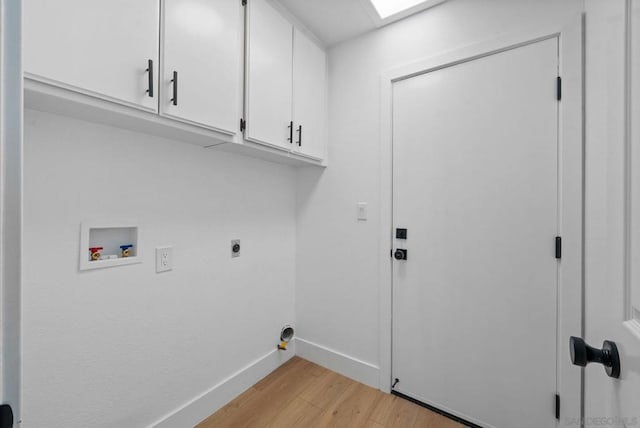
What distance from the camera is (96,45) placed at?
873 mm

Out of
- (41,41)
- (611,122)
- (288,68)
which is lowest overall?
(611,122)

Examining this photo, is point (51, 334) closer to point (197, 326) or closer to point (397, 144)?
point (197, 326)

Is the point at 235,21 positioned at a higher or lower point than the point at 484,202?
higher

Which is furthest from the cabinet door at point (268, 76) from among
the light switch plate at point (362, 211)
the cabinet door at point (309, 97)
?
the light switch plate at point (362, 211)

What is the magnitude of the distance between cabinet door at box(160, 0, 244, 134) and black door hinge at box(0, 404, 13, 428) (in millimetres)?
991

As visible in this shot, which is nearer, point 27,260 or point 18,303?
point 18,303

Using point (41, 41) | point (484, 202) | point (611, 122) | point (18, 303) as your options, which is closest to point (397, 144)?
point (484, 202)

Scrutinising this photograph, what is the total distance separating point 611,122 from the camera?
0.51m

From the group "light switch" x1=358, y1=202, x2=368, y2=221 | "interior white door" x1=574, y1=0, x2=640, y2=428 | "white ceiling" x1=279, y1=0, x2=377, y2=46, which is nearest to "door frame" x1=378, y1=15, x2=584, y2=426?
"interior white door" x1=574, y1=0, x2=640, y2=428

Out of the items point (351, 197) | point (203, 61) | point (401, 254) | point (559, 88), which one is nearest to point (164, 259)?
point (203, 61)

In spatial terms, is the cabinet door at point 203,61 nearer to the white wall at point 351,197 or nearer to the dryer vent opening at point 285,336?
the white wall at point 351,197

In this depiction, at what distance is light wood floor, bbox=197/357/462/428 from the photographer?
1464mm

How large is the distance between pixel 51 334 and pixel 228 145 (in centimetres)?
107

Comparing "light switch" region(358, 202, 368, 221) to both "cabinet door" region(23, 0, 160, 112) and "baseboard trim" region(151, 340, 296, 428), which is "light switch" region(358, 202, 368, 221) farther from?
"cabinet door" region(23, 0, 160, 112)
